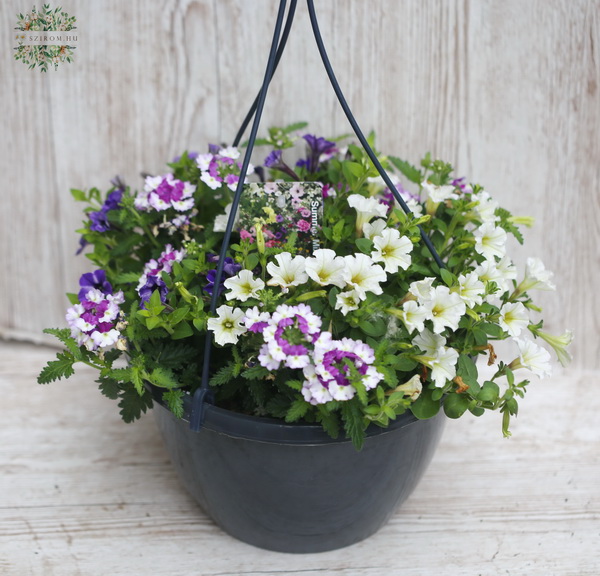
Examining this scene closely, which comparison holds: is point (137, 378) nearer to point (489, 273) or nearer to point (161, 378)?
point (161, 378)

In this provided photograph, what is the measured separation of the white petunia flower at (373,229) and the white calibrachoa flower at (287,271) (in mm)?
162

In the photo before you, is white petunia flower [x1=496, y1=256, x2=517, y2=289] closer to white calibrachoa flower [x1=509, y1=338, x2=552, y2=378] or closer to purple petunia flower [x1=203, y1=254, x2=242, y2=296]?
white calibrachoa flower [x1=509, y1=338, x2=552, y2=378]

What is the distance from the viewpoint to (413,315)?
876 mm

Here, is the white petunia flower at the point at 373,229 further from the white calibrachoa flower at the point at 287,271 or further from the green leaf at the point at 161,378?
the green leaf at the point at 161,378

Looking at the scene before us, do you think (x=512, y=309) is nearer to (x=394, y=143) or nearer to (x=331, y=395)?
(x=331, y=395)

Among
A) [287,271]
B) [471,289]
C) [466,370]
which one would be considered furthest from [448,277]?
[287,271]

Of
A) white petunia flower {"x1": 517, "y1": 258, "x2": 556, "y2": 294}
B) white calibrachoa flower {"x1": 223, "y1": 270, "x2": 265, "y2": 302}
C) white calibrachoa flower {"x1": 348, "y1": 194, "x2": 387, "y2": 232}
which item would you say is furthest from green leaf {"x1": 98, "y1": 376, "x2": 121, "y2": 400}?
white petunia flower {"x1": 517, "y1": 258, "x2": 556, "y2": 294}

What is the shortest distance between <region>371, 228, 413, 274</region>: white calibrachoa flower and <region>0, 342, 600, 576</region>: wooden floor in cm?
51

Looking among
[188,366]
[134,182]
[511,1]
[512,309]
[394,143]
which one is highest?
[511,1]

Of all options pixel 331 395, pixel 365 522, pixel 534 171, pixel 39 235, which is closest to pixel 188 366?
pixel 331 395

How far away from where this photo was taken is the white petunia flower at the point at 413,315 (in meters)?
0.87

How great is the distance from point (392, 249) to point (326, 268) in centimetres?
12

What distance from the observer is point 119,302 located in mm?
992

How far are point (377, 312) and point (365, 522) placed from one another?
0.38m
